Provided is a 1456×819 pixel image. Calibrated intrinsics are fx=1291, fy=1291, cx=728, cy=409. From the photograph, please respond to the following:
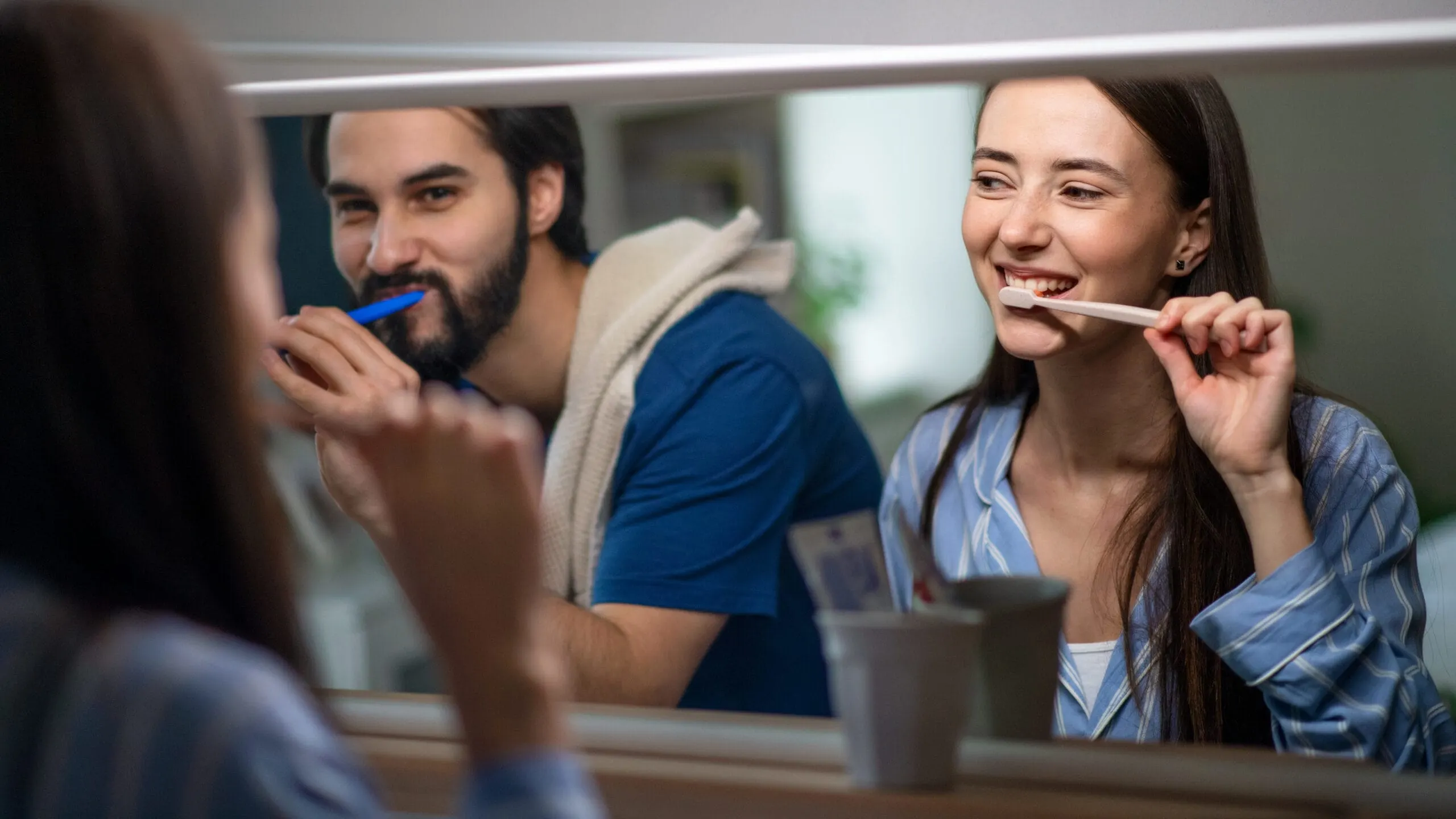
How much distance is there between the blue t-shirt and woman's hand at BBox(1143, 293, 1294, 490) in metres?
0.32

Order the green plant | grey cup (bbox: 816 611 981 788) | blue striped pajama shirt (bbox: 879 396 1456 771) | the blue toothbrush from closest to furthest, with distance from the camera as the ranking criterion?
1. grey cup (bbox: 816 611 981 788)
2. blue striped pajama shirt (bbox: 879 396 1456 771)
3. the blue toothbrush
4. the green plant

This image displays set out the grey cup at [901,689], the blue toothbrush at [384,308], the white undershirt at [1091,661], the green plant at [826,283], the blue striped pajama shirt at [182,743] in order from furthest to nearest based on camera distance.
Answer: the green plant at [826,283], the blue toothbrush at [384,308], the white undershirt at [1091,661], the grey cup at [901,689], the blue striped pajama shirt at [182,743]

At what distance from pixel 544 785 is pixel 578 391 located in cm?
63

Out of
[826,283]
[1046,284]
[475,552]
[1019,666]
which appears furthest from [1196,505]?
[826,283]

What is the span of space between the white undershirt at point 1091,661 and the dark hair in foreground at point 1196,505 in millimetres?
19

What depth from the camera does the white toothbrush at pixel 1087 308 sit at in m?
0.72

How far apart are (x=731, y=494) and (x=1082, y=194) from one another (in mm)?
319

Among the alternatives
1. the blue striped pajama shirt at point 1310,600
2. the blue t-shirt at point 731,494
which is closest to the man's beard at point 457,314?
the blue t-shirt at point 731,494

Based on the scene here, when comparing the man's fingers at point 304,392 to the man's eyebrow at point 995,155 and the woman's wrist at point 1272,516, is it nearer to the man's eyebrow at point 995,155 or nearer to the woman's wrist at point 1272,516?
the man's eyebrow at point 995,155

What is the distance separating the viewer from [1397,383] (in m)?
1.81

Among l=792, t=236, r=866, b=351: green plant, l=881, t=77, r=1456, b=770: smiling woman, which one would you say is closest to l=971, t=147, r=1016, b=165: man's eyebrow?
l=881, t=77, r=1456, b=770: smiling woman

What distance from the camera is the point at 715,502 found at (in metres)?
0.93

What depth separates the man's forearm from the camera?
835 mm

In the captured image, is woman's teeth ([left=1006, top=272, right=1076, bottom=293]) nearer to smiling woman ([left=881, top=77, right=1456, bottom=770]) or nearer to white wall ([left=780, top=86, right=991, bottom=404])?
smiling woman ([left=881, top=77, right=1456, bottom=770])
